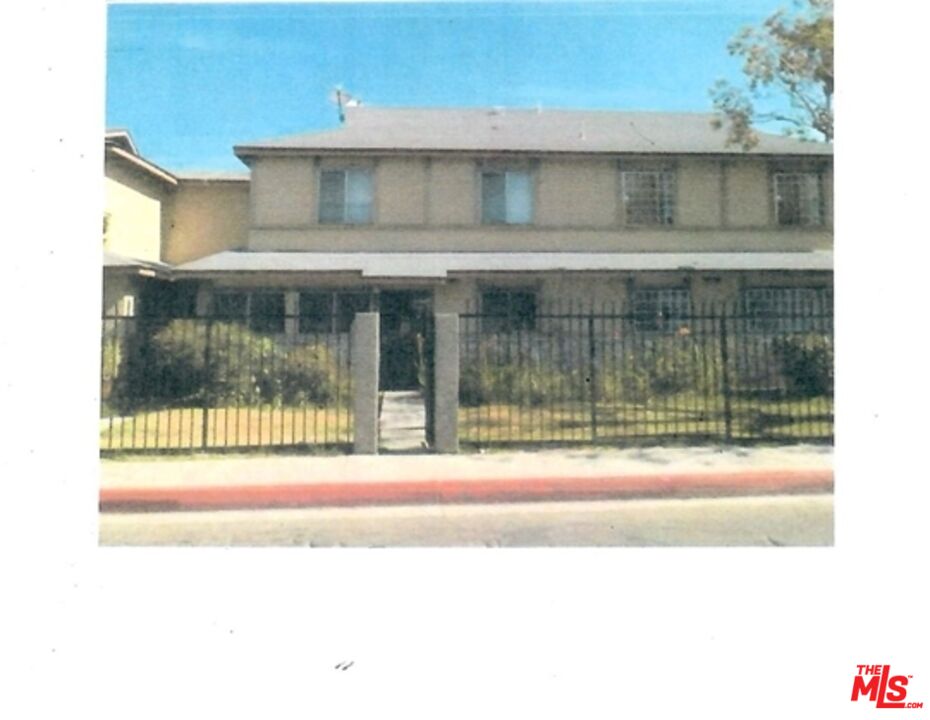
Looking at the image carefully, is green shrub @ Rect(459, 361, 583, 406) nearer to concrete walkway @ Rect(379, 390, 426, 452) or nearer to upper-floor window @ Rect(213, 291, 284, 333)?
concrete walkway @ Rect(379, 390, 426, 452)

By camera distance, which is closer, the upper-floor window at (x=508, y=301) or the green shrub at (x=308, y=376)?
the green shrub at (x=308, y=376)

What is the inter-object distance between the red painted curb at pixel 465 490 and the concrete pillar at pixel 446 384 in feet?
3.22

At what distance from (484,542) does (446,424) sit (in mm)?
2294

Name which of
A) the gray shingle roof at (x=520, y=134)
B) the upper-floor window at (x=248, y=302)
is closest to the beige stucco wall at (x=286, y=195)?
the gray shingle roof at (x=520, y=134)

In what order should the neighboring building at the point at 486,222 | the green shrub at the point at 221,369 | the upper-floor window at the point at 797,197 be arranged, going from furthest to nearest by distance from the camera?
the neighboring building at the point at 486,222 < the upper-floor window at the point at 797,197 < the green shrub at the point at 221,369

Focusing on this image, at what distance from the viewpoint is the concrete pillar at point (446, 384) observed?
5930 mm

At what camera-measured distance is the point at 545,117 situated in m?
8.18

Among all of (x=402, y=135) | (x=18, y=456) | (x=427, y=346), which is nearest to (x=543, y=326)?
(x=427, y=346)

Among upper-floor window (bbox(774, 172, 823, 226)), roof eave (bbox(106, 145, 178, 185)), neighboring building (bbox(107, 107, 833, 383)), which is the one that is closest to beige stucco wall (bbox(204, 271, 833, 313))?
neighboring building (bbox(107, 107, 833, 383))

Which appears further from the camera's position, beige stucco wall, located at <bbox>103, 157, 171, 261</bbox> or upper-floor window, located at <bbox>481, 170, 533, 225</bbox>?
upper-floor window, located at <bbox>481, 170, 533, 225</bbox>

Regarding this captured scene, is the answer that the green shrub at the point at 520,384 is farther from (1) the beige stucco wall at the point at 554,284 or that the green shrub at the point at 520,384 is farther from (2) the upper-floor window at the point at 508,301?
(2) the upper-floor window at the point at 508,301

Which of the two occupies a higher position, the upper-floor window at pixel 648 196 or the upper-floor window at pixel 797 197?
the upper-floor window at pixel 648 196

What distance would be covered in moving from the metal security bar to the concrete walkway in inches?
19.9

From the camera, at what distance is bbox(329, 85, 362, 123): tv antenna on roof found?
5672 mm
